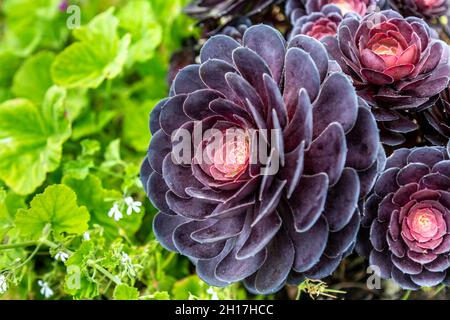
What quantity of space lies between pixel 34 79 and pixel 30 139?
8.1 inches

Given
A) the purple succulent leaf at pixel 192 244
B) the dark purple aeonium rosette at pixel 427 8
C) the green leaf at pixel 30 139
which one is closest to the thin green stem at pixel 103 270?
the purple succulent leaf at pixel 192 244

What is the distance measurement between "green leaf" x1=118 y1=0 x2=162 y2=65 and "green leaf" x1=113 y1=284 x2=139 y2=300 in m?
0.51

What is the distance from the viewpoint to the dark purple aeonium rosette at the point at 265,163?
639mm

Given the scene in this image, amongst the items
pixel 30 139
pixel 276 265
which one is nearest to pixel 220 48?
pixel 276 265

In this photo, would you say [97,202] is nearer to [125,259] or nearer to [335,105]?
[125,259]

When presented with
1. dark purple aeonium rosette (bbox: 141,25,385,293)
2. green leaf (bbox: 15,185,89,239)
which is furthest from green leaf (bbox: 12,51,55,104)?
dark purple aeonium rosette (bbox: 141,25,385,293)

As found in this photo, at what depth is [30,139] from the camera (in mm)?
1081

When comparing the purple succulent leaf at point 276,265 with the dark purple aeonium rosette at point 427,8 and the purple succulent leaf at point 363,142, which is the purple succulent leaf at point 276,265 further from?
the dark purple aeonium rosette at point 427,8

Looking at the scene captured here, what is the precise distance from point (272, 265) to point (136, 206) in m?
0.30

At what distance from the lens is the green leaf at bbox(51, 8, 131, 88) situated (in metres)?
1.10

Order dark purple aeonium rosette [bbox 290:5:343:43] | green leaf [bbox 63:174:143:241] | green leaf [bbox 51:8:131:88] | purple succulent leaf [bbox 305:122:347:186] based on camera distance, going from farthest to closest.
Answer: green leaf [bbox 51:8:131:88], green leaf [bbox 63:174:143:241], dark purple aeonium rosette [bbox 290:5:343:43], purple succulent leaf [bbox 305:122:347:186]

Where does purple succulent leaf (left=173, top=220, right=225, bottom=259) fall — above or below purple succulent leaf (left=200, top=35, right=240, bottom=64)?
below

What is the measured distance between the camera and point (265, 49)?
72 cm

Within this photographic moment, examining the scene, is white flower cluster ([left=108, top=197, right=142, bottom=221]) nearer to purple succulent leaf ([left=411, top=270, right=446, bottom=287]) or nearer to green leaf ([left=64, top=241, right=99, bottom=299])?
green leaf ([left=64, top=241, right=99, bottom=299])
